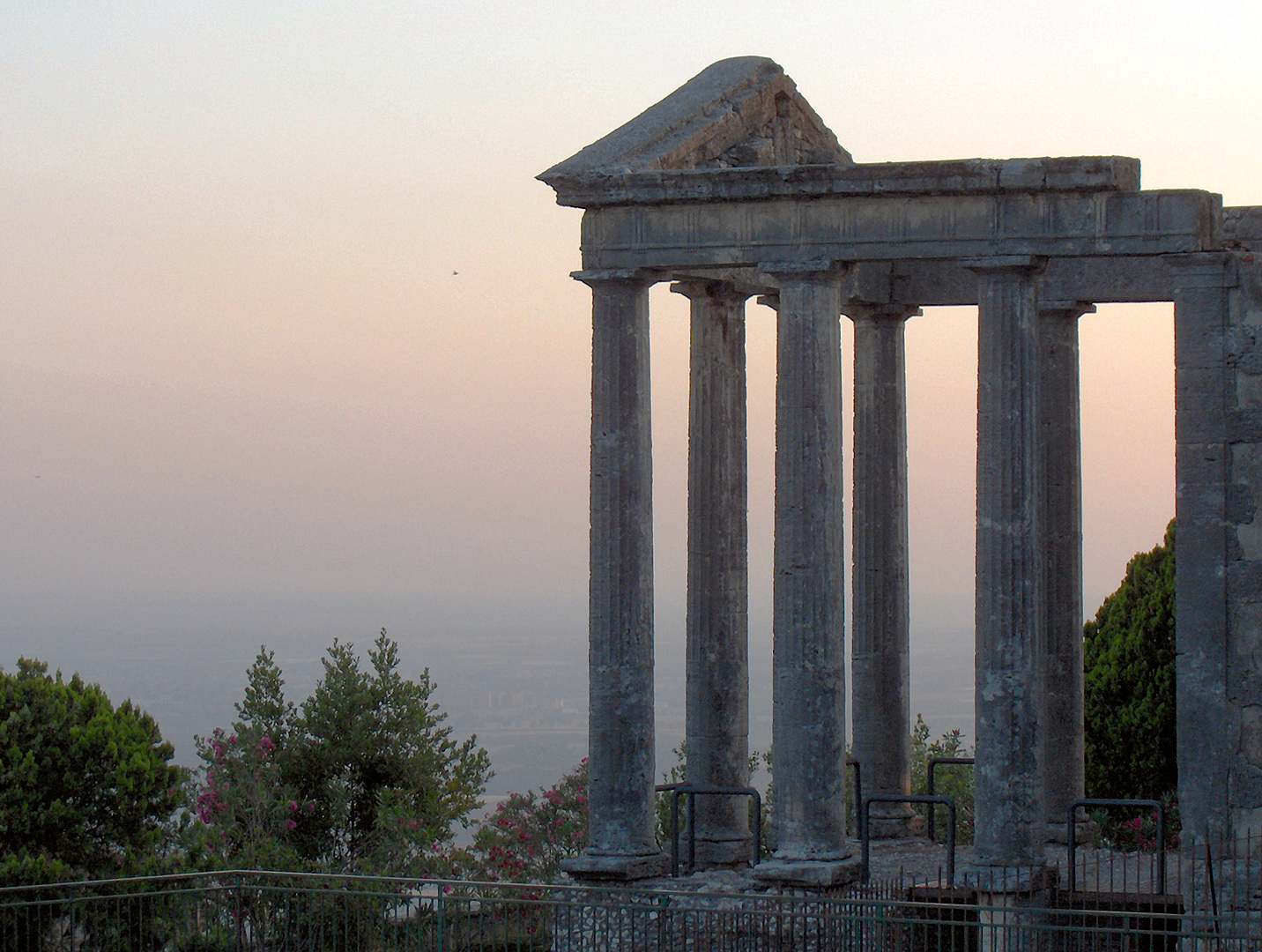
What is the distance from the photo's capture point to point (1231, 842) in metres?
22.5

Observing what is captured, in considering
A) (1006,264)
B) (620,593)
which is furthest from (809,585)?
(1006,264)

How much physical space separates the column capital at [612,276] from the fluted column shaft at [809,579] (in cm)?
168

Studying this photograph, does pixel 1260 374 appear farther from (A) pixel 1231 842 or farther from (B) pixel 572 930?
(B) pixel 572 930

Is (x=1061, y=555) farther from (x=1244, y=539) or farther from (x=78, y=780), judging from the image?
(x=78, y=780)

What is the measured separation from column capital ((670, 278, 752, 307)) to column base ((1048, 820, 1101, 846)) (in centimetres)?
827

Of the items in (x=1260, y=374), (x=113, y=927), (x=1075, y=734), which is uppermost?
(x=1260, y=374)

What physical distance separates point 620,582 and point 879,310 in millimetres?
6662

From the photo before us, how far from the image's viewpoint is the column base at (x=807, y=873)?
2316 cm

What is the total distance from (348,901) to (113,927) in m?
2.86

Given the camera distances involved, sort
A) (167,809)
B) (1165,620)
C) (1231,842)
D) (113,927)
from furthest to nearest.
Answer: (1165,620) < (167,809) < (113,927) < (1231,842)

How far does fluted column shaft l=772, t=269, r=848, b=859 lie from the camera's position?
2356 cm

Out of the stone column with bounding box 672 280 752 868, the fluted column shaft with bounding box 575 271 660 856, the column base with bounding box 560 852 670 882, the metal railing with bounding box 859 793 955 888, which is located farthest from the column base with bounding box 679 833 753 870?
the metal railing with bounding box 859 793 955 888

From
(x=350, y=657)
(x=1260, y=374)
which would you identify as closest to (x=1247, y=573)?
(x=1260, y=374)

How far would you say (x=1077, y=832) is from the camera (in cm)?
2789
